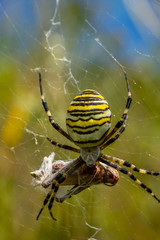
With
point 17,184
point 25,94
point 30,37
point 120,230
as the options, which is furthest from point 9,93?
point 120,230

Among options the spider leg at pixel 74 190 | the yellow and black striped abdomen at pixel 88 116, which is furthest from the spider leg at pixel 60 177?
the yellow and black striped abdomen at pixel 88 116

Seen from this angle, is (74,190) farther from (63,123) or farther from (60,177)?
(63,123)

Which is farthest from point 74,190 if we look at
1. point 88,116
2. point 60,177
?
point 88,116

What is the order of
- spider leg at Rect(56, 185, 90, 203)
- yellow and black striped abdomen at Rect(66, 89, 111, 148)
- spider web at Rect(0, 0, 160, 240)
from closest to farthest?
yellow and black striped abdomen at Rect(66, 89, 111, 148), spider leg at Rect(56, 185, 90, 203), spider web at Rect(0, 0, 160, 240)

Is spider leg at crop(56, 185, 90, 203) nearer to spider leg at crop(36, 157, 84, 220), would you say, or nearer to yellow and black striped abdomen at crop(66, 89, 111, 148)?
spider leg at crop(36, 157, 84, 220)

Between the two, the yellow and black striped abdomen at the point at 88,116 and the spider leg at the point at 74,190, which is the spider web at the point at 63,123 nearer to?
the spider leg at the point at 74,190

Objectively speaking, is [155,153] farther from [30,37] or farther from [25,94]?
[30,37]

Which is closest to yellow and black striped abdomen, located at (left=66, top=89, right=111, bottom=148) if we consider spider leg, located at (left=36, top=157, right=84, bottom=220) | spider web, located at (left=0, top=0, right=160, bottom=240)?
spider leg, located at (left=36, top=157, right=84, bottom=220)
